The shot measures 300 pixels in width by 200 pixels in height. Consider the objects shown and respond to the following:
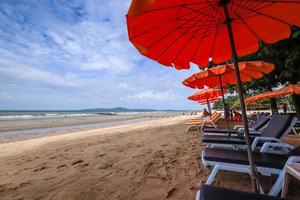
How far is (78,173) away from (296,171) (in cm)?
370

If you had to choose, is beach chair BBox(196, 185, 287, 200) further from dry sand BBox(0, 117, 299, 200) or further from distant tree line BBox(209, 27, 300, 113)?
distant tree line BBox(209, 27, 300, 113)

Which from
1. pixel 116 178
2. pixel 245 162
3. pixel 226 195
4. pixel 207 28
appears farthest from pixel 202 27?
pixel 116 178

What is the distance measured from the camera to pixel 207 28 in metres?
2.81

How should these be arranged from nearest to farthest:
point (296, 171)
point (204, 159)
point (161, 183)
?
1. point (296, 171)
2. point (204, 159)
3. point (161, 183)

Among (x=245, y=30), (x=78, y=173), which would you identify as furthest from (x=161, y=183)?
(x=245, y=30)

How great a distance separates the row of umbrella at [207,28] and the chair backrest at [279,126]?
1.88 meters

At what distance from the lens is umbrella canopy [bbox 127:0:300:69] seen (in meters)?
2.16

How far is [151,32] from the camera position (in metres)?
2.35

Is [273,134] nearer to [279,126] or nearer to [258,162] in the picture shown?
[279,126]

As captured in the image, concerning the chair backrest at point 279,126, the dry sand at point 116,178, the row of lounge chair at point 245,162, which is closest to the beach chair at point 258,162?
the row of lounge chair at point 245,162

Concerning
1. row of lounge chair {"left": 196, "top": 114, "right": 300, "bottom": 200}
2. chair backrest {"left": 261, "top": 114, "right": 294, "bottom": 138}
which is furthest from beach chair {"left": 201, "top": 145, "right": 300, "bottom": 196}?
chair backrest {"left": 261, "top": 114, "right": 294, "bottom": 138}

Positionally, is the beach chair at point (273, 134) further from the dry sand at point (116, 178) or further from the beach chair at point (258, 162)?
the beach chair at point (258, 162)

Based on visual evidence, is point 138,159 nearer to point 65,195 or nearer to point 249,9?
point 65,195

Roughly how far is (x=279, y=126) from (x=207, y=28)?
110 inches
